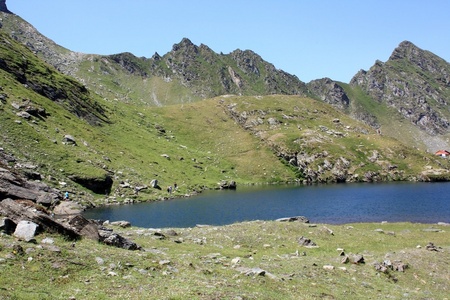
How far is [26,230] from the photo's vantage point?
17.0 m

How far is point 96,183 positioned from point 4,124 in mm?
24425

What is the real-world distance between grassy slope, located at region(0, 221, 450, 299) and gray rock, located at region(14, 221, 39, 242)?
1.75 feet

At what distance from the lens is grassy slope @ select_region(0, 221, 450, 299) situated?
527 inches

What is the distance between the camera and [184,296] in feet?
44.8

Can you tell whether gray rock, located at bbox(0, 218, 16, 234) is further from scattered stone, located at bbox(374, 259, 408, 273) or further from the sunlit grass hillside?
the sunlit grass hillside

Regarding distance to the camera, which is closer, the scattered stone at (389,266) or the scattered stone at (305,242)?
the scattered stone at (389,266)

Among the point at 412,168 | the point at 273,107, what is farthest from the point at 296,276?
the point at 273,107

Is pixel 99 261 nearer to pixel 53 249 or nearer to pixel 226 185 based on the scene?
pixel 53 249

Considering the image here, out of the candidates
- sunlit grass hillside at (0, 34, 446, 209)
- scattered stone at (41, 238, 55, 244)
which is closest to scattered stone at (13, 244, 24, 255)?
scattered stone at (41, 238, 55, 244)

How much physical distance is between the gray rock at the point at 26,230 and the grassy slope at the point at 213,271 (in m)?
0.53

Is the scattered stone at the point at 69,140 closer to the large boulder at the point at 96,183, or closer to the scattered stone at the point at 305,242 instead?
the large boulder at the point at 96,183

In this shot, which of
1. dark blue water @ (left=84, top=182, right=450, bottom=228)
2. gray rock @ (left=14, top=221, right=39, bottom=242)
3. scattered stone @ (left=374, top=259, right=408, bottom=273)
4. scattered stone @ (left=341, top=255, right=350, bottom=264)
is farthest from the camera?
dark blue water @ (left=84, top=182, right=450, bottom=228)

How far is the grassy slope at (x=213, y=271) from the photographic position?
1339cm

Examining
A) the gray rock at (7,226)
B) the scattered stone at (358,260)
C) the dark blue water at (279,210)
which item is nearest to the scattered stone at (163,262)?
the gray rock at (7,226)
